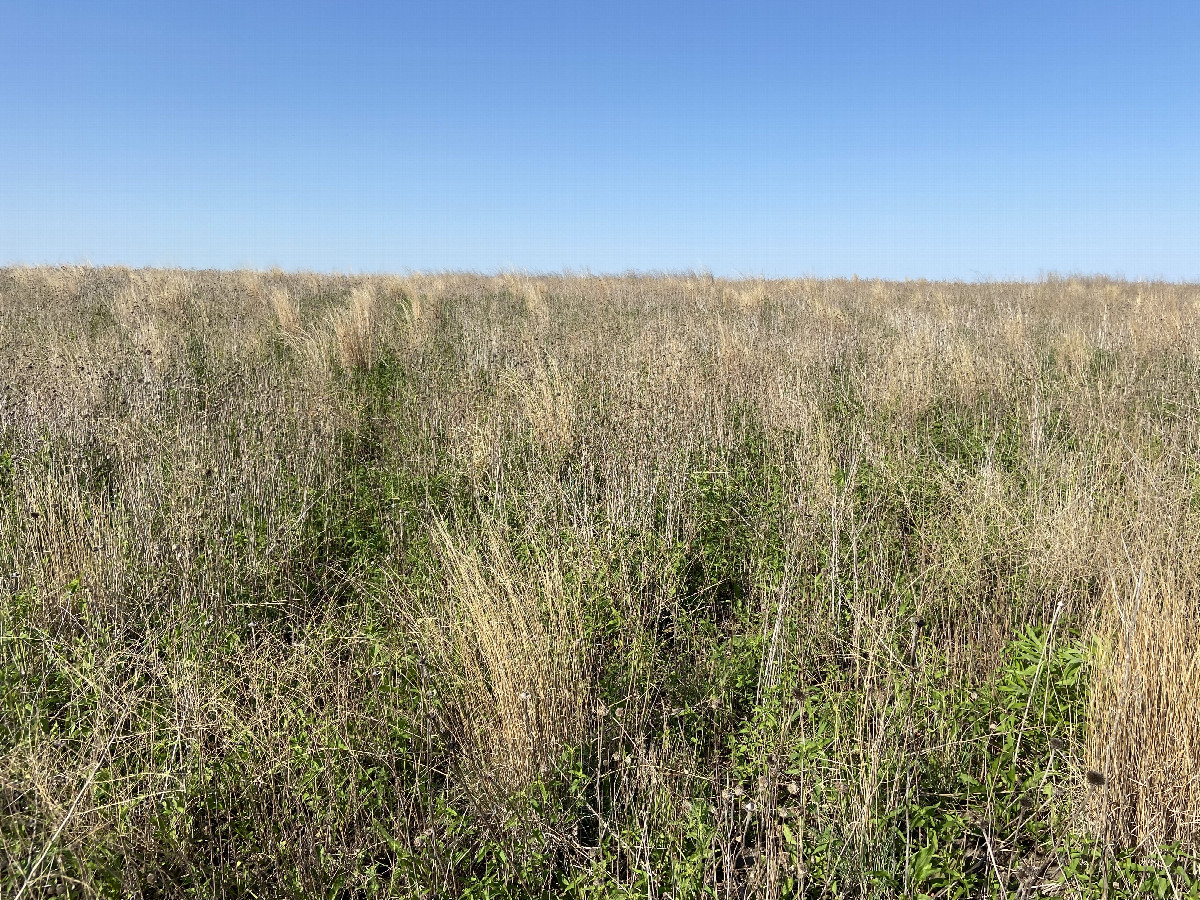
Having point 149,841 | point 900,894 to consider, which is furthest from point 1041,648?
point 149,841

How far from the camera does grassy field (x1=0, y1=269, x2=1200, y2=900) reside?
1.64m

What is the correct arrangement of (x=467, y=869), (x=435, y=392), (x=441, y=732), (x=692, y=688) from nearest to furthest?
(x=467, y=869), (x=441, y=732), (x=692, y=688), (x=435, y=392)

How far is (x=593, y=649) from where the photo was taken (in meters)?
2.34

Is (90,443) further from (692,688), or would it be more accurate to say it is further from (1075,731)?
(1075,731)

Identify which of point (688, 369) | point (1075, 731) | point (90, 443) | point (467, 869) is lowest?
point (467, 869)

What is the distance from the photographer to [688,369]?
5387 mm

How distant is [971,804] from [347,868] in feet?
5.49

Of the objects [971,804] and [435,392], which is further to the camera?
[435,392]

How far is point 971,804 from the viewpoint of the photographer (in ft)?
6.18

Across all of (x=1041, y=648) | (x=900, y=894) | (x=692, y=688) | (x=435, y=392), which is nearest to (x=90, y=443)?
(x=435, y=392)

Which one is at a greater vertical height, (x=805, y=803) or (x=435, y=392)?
(x=435, y=392)

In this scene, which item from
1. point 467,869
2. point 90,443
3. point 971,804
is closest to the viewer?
point 467,869

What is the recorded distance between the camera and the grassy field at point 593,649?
1.64 meters

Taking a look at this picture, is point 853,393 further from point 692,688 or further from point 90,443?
point 90,443
